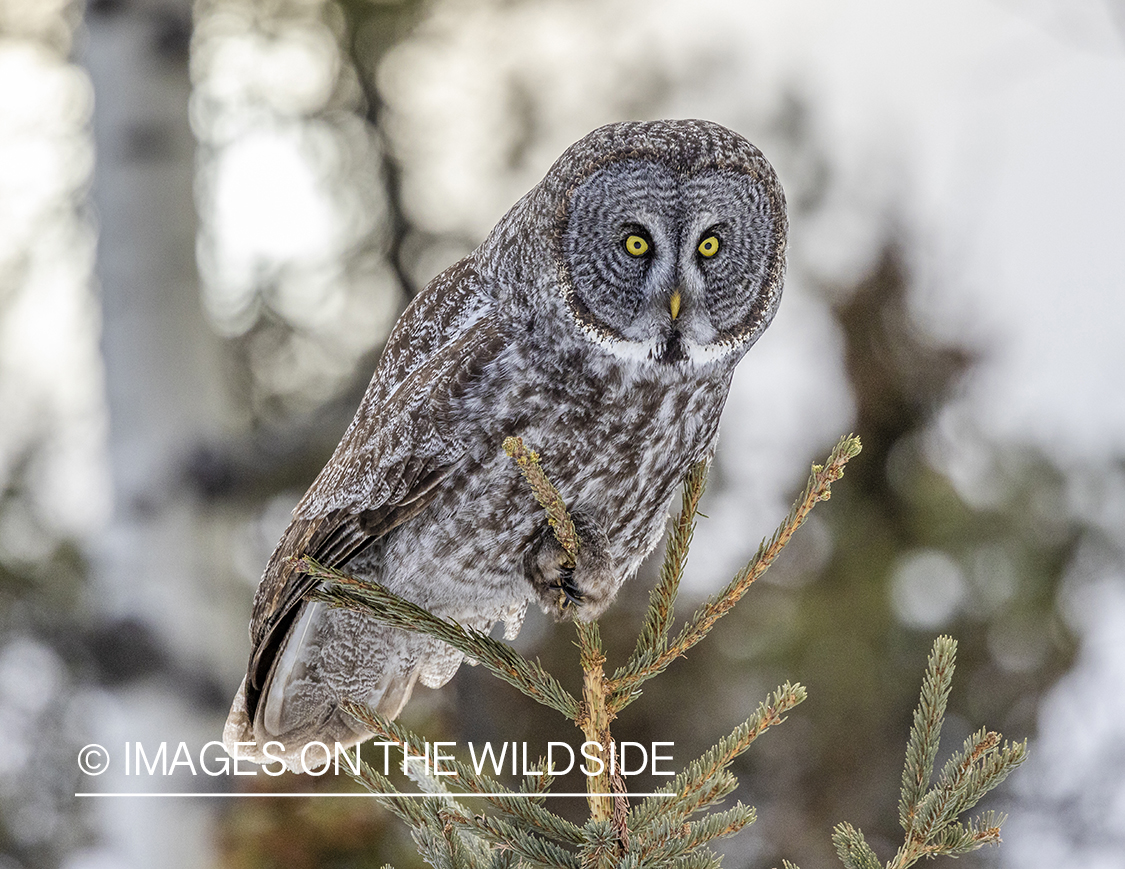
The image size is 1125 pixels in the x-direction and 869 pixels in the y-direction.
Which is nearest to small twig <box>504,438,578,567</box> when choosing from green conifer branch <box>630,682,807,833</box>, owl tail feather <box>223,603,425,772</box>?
green conifer branch <box>630,682,807,833</box>

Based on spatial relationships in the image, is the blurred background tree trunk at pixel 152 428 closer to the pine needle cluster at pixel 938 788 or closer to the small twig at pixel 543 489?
the small twig at pixel 543 489

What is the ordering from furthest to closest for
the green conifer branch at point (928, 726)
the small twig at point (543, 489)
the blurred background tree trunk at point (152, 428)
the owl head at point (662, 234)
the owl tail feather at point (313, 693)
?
the blurred background tree trunk at point (152, 428), the owl tail feather at point (313, 693), the owl head at point (662, 234), the green conifer branch at point (928, 726), the small twig at point (543, 489)

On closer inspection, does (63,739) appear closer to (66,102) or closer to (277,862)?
(277,862)

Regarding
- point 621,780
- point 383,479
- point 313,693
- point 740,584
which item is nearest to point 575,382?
point 383,479

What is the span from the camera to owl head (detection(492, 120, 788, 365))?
49.8 inches

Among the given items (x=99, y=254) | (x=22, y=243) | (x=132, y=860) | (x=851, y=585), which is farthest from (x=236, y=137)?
(x=851, y=585)

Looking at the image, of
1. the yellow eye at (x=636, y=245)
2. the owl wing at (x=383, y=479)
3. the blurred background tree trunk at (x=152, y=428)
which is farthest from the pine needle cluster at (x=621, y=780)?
the blurred background tree trunk at (x=152, y=428)

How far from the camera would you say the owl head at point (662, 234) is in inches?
Result: 49.8

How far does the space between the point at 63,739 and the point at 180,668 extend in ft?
7.97

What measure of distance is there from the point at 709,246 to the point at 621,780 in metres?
0.68

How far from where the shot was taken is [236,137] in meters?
3.47

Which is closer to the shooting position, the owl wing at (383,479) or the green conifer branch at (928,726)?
the green conifer branch at (928,726)

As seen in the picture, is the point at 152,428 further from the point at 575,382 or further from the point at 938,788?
the point at 938,788

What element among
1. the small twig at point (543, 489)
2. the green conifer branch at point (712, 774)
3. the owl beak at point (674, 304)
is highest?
the owl beak at point (674, 304)
